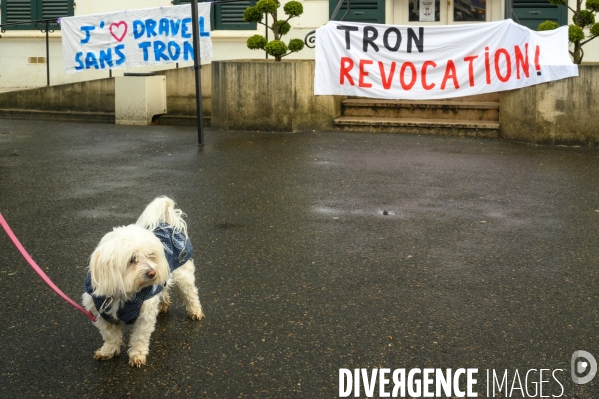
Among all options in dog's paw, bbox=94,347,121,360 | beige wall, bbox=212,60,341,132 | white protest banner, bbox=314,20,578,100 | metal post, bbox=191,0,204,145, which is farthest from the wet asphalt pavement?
beige wall, bbox=212,60,341,132

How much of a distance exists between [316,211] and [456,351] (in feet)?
12.2

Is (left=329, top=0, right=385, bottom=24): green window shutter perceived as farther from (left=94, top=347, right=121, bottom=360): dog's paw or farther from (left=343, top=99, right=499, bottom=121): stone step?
(left=94, top=347, right=121, bottom=360): dog's paw

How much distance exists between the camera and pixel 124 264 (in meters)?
4.10

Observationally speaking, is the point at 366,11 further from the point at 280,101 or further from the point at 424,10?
the point at 280,101

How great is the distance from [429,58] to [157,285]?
1038 cm

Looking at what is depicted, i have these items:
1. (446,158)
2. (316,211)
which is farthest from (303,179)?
(446,158)

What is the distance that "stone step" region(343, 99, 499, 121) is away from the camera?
46.7 feet

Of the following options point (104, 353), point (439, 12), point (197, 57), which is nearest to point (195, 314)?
point (104, 353)

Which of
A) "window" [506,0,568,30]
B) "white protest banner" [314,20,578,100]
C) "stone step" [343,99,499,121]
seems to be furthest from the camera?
"window" [506,0,568,30]

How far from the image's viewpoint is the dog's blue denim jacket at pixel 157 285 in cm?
433

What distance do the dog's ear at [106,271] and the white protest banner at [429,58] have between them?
1008cm

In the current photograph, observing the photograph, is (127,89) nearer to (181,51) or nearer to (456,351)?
(181,51)

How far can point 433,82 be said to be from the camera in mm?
14008

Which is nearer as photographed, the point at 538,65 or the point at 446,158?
the point at 446,158
